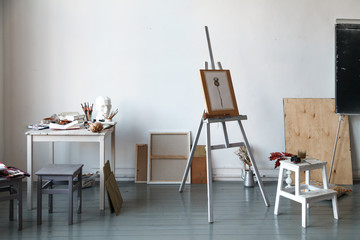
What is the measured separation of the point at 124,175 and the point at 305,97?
252cm

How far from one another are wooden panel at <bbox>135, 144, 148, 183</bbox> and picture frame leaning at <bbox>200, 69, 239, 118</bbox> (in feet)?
4.64

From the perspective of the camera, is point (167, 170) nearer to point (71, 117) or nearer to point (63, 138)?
point (71, 117)

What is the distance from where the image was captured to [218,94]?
3494 mm

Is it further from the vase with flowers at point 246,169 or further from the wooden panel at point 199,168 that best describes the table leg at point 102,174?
the vase with flowers at point 246,169

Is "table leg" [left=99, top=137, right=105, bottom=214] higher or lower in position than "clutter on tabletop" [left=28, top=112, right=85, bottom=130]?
lower

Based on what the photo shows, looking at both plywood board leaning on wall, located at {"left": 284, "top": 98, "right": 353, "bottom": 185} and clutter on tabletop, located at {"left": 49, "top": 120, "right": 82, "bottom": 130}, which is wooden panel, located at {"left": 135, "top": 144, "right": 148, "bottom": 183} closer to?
clutter on tabletop, located at {"left": 49, "top": 120, "right": 82, "bottom": 130}

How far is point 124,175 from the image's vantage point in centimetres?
456

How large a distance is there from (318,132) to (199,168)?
5.13ft

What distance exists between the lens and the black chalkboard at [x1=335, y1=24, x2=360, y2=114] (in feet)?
14.2

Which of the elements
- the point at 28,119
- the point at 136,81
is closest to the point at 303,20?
the point at 136,81

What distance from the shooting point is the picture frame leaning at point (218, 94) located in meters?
3.41

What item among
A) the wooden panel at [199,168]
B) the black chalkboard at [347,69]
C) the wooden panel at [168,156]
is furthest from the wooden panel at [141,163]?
the black chalkboard at [347,69]

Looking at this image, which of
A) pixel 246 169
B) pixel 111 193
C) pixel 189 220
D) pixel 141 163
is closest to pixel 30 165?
pixel 111 193

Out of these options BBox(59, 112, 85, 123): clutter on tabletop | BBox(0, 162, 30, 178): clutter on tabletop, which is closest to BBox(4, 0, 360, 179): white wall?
BBox(59, 112, 85, 123): clutter on tabletop
